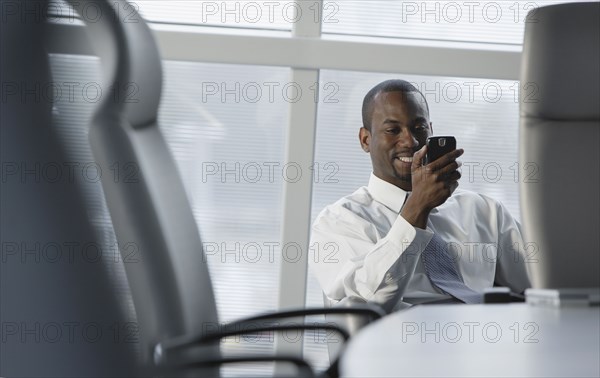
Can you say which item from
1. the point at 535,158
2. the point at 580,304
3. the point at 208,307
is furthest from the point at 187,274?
the point at 535,158

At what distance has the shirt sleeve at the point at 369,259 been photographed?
7.27 ft

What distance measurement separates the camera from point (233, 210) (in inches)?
134

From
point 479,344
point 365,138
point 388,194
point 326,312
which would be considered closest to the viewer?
point 479,344

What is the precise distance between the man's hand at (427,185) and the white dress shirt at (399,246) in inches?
1.8

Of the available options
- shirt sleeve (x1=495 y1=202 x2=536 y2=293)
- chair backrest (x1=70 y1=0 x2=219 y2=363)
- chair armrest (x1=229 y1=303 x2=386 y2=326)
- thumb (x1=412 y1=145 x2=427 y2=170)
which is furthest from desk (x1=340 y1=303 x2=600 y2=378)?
shirt sleeve (x1=495 y1=202 x2=536 y2=293)

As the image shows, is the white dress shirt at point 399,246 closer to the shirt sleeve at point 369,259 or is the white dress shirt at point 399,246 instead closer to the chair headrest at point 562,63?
the shirt sleeve at point 369,259

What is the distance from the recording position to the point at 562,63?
86.0 inches

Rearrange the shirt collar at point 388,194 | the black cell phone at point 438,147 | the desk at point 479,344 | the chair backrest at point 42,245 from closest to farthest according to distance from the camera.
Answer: the chair backrest at point 42,245 < the desk at point 479,344 < the black cell phone at point 438,147 < the shirt collar at point 388,194

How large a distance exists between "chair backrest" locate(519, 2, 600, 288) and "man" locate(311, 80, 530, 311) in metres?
0.27

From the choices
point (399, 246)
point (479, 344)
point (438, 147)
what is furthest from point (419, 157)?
point (479, 344)

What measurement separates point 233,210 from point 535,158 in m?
1.57

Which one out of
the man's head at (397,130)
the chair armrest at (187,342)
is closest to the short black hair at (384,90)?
the man's head at (397,130)

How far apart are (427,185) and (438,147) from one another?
124 mm

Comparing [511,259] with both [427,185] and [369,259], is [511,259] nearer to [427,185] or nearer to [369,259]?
[427,185]
